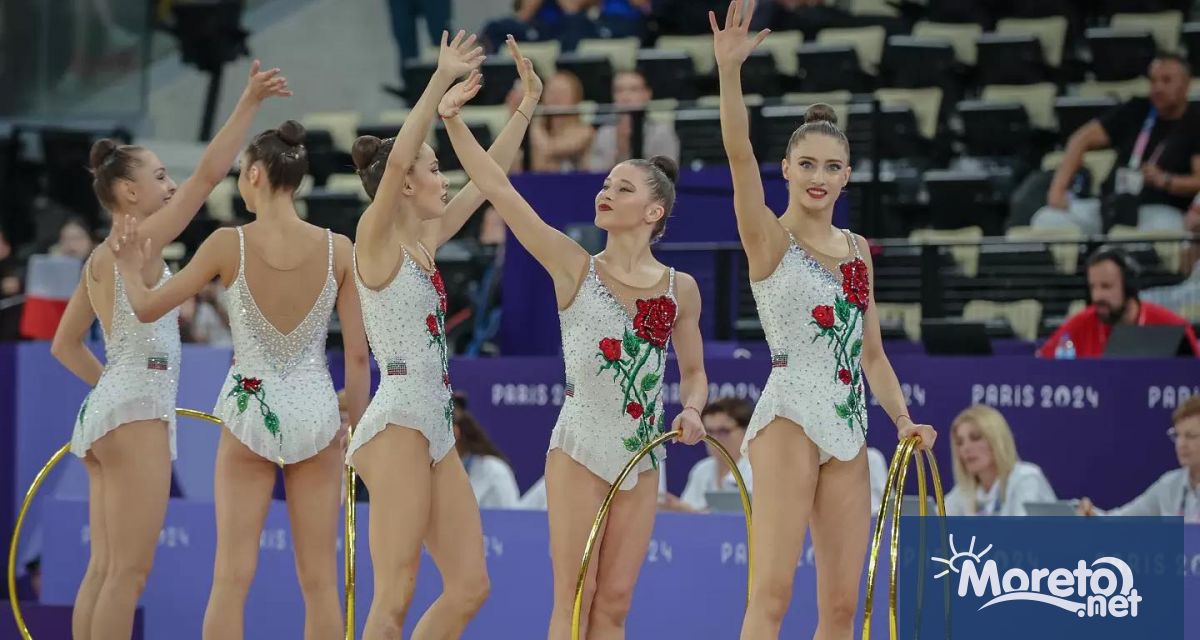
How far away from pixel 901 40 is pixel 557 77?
2.33m

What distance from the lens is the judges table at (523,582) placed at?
629 cm

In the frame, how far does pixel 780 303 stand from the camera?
484 cm

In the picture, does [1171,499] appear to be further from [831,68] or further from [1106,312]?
[831,68]

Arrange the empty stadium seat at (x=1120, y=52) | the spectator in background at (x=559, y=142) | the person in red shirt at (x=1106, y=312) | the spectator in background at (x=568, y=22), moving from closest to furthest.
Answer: the person in red shirt at (x=1106, y=312), the spectator in background at (x=559, y=142), the empty stadium seat at (x=1120, y=52), the spectator in background at (x=568, y=22)

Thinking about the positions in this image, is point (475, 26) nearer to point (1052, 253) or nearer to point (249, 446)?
point (1052, 253)

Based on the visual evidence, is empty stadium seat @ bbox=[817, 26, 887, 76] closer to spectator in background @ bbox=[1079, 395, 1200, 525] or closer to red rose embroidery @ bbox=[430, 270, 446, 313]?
spectator in background @ bbox=[1079, 395, 1200, 525]

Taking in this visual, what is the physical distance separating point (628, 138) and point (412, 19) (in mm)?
4489

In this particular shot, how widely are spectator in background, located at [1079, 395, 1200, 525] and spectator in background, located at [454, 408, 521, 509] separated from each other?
97.6 inches

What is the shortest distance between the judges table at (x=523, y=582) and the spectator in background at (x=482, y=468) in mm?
551

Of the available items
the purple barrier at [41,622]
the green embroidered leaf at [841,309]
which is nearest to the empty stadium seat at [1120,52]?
the green embroidered leaf at [841,309]

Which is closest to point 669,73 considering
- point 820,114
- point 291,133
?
point 820,114

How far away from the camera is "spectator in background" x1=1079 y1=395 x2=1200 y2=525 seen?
6.71m

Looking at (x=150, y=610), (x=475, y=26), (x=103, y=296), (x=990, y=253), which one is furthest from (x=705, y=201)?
(x=475, y=26)

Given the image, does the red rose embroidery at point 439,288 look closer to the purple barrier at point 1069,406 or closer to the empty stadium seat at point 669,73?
the purple barrier at point 1069,406
